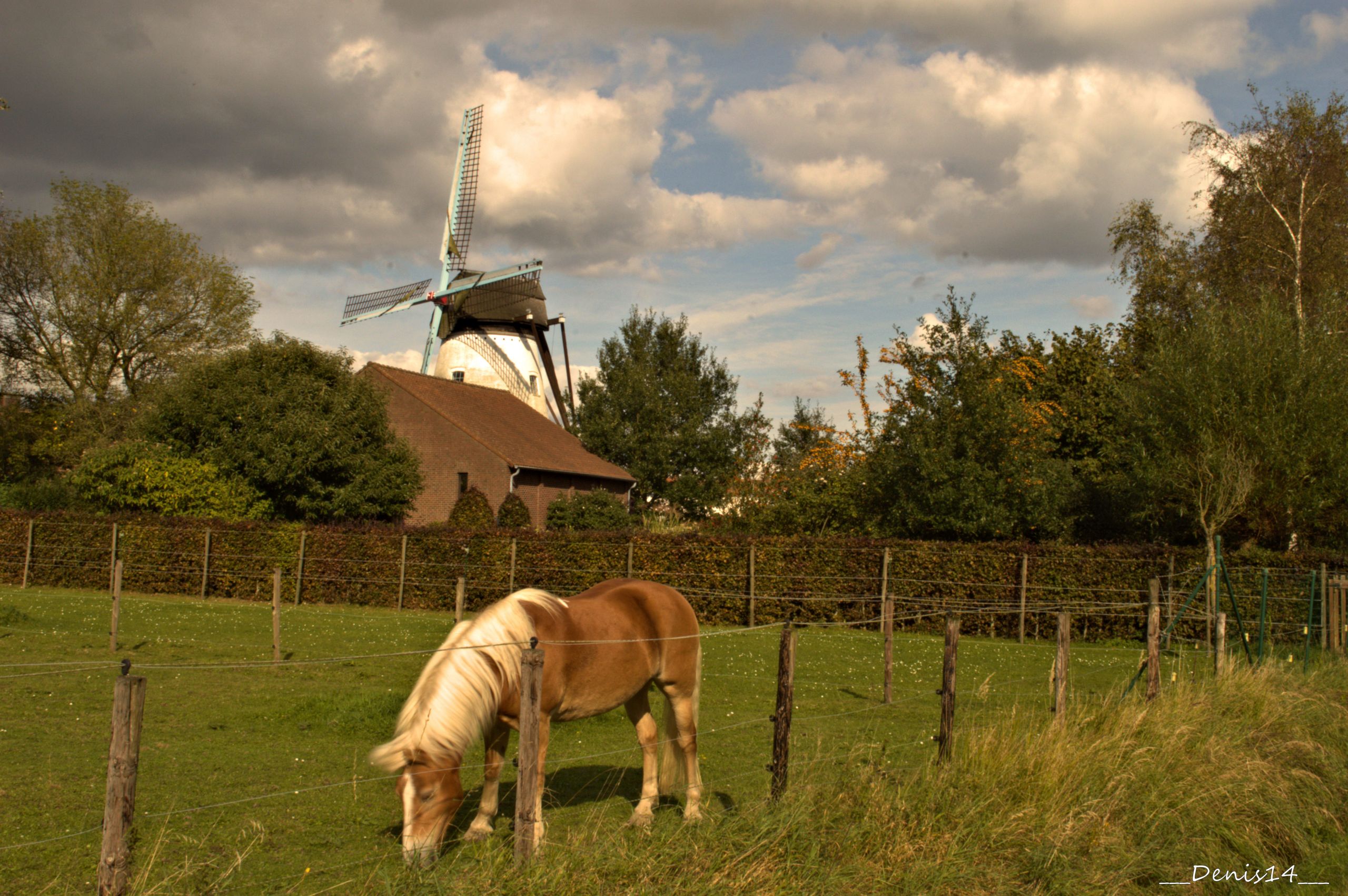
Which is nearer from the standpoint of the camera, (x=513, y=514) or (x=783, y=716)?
(x=783, y=716)

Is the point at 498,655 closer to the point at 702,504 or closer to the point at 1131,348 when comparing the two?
the point at 1131,348

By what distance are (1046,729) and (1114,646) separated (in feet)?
38.7

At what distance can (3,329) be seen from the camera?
39.4 metres

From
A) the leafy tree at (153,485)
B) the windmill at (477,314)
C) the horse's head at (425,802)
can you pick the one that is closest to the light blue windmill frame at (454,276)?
the windmill at (477,314)

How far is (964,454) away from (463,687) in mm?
17143

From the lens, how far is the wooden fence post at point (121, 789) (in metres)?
3.45

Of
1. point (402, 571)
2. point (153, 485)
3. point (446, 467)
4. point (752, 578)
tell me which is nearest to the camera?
point (752, 578)

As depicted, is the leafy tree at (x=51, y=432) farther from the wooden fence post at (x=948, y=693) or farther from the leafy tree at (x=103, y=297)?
the wooden fence post at (x=948, y=693)

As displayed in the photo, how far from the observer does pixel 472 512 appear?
31234mm

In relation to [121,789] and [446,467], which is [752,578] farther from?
[446,467]

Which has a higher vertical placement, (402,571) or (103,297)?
(103,297)

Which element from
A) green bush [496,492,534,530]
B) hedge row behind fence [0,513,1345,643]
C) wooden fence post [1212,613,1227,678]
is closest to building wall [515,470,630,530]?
green bush [496,492,534,530]

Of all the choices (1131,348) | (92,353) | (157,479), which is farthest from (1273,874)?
(92,353)

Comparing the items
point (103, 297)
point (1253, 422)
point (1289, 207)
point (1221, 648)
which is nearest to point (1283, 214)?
point (1289, 207)
